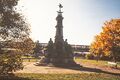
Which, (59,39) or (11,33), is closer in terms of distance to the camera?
(11,33)

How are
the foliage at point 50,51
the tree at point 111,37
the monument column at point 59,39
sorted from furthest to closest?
the tree at point 111,37, the monument column at point 59,39, the foliage at point 50,51

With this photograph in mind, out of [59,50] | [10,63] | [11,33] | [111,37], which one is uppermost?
[111,37]

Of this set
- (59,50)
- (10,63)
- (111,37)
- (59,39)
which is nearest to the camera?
(10,63)

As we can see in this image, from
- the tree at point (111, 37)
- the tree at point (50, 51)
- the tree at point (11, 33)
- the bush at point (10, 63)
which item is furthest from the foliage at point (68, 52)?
the bush at point (10, 63)

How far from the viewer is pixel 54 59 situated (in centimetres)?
5078

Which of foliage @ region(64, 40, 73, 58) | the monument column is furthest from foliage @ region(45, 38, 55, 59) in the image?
foliage @ region(64, 40, 73, 58)

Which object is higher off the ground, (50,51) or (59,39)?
(59,39)

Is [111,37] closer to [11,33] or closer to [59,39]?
[59,39]

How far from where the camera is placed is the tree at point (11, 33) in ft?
73.7

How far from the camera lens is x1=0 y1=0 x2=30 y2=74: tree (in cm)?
2247

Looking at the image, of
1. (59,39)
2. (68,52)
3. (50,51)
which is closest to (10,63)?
(50,51)

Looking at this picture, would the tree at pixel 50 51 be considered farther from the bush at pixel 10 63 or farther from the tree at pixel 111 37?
Answer: the bush at pixel 10 63

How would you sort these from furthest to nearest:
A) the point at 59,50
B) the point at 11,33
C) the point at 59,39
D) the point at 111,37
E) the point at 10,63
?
the point at 111,37, the point at 59,39, the point at 59,50, the point at 11,33, the point at 10,63

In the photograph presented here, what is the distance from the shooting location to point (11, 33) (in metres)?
24.4
